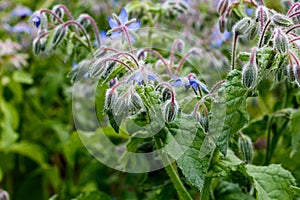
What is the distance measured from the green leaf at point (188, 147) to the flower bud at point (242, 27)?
0.61 ft

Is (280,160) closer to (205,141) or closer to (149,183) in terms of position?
(149,183)

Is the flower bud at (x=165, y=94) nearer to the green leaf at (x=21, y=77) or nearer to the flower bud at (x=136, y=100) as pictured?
the flower bud at (x=136, y=100)

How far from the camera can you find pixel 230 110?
87 centimetres

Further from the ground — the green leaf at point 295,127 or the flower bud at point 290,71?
the flower bud at point 290,71

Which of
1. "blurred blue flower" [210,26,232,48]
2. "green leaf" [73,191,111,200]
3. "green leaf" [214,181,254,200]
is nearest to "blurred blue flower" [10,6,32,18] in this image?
"blurred blue flower" [210,26,232,48]

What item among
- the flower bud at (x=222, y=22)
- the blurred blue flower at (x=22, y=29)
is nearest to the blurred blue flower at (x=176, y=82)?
the flower bud at (x=222, y=22)

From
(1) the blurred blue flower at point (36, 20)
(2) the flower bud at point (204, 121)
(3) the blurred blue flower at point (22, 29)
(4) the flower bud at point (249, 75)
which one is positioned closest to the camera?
(4) the flower bud at point (249, 75)

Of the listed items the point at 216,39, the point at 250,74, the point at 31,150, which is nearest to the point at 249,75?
the point at 250,74

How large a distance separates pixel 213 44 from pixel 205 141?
0.74 metres

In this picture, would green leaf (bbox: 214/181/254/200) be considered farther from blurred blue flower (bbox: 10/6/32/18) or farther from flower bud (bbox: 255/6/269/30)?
blurred blue flower (bbox: 10/6/32/18)

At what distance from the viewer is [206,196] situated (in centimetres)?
100

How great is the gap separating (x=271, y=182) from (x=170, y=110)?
260 mm

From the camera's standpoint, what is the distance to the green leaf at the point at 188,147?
0.88 meters

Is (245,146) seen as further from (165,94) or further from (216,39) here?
(216,39)
